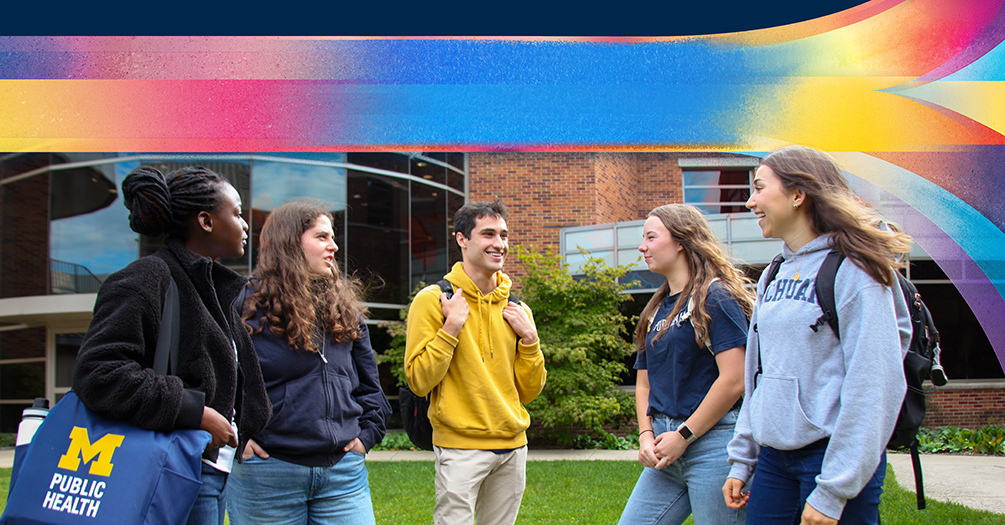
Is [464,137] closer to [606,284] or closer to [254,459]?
[254,459]

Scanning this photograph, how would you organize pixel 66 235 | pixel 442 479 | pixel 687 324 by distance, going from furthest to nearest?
1. pixel 66 235
2. pixel 442 479
3. pixel 687 324

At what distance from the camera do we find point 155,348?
198 centimetres

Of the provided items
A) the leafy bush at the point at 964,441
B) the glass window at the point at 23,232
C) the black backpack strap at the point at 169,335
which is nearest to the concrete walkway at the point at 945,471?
the leafy bush at the point at 964,441

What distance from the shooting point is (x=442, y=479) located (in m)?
3.29

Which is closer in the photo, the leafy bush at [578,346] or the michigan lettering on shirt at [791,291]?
the michigan lettering on shirt at [791,291]

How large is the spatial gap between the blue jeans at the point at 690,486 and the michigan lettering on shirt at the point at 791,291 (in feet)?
2.70

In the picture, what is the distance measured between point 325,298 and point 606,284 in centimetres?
1005

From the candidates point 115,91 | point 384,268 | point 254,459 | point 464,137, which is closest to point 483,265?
point 464,137

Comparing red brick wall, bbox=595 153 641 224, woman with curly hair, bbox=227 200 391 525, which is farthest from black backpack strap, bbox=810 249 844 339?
red brick wall, bbox=595 153 641 224

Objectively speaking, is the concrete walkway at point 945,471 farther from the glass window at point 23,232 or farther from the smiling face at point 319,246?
the smiling face at point 319,246

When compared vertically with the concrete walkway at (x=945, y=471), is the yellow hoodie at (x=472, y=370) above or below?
above

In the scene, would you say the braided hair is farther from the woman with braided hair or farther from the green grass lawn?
the green grass lawn

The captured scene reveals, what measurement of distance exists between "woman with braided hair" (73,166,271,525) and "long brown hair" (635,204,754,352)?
189 cm

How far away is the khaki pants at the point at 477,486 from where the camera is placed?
3.20 m
